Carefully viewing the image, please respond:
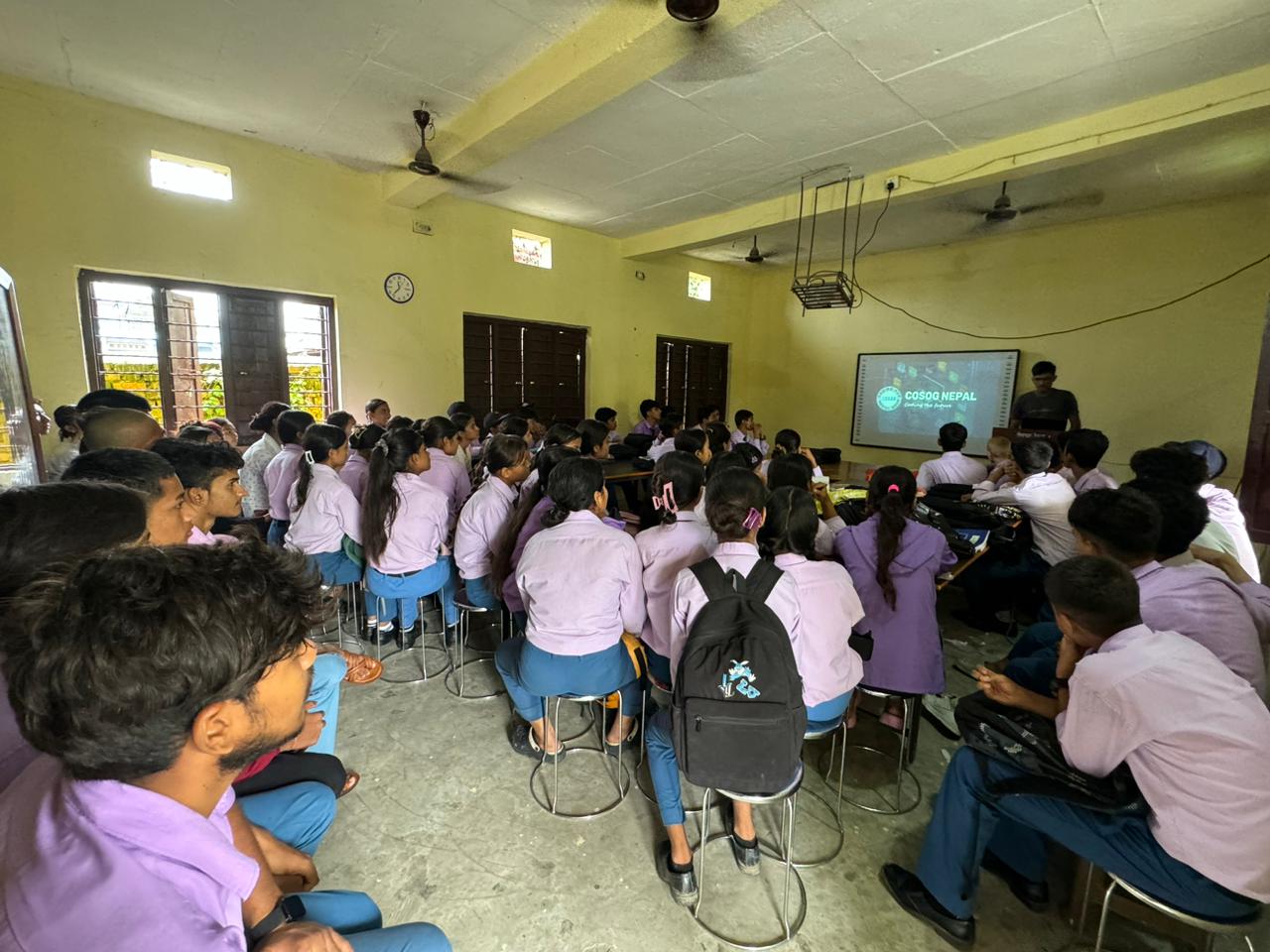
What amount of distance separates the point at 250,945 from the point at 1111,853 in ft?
→ 5.66

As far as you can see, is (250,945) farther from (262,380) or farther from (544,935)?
(262,380)

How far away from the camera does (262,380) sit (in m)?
4.77

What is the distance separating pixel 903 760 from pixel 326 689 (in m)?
2.10

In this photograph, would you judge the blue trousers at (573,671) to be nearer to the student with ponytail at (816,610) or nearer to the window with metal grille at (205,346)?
the student with ponytail at (816,610)

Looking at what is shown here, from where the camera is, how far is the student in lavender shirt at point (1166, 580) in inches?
61.1

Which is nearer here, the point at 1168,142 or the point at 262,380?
the point at 1168,142

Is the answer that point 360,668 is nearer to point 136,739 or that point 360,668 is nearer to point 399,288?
point 136,739

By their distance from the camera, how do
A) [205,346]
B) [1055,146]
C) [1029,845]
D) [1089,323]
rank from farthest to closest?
1. [1089,323]
2. [205,346]
3. [1055,146]
4. [1029,845]

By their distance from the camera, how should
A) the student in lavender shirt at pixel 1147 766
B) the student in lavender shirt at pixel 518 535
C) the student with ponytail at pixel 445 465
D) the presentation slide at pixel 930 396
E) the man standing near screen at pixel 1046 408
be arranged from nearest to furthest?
1. the student in lavender shirt at pixel 1147 766
2. the student in lavender shirt at pixel 518 535
3. the student with ponytail at pixel 445 465
4. the man standing near screen at pixel 1046 408
5. the presentation slide at pixel 930 396

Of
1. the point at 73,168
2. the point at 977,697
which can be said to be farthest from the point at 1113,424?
the point at 73,168

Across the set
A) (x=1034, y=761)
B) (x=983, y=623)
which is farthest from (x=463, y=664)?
(x=983, y=623)

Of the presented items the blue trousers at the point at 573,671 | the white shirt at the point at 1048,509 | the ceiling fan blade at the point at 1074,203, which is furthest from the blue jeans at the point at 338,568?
the ceiling fan blade at the point at 1074,203

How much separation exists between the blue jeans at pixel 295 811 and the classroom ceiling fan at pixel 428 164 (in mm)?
3756

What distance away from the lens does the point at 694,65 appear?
3113 millimetres
